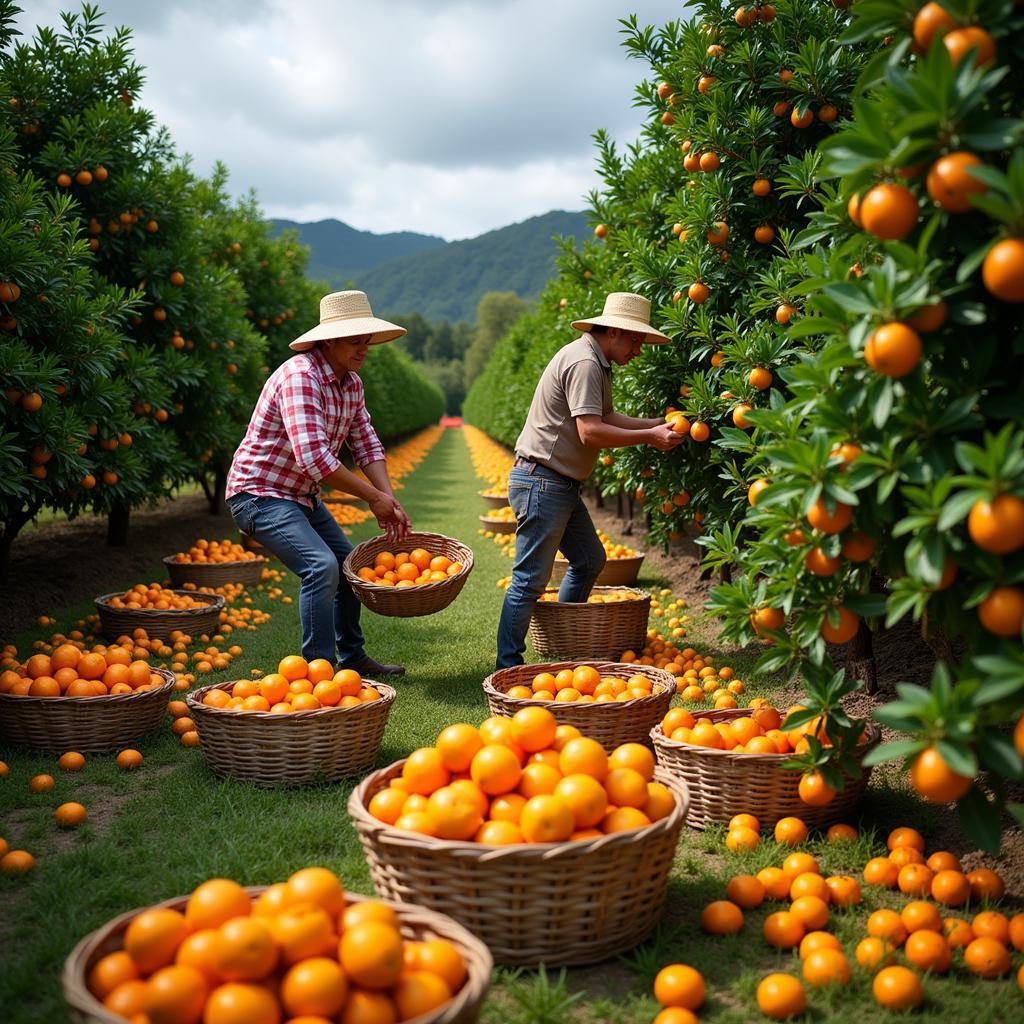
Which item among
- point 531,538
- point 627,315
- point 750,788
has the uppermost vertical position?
point 627,315

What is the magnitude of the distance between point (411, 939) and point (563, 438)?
148 inches

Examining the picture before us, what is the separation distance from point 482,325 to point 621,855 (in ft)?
289

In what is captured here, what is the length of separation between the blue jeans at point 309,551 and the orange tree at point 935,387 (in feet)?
10.2

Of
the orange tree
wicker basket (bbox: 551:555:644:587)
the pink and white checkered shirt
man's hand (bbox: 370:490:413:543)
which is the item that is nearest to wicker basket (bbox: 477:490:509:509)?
wicker basket (bbox: 551:555:644:587)

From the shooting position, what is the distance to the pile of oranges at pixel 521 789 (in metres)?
2.71

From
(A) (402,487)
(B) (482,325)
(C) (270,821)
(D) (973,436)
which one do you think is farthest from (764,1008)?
(B) (482,325)

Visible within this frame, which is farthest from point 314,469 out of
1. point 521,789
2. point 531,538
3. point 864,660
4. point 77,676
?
point 864,660

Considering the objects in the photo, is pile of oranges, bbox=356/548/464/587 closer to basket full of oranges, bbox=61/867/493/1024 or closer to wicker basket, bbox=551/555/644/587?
wicker basket, bbox=551/555/644/587

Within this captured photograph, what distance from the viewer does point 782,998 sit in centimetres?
250

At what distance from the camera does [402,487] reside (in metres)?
20.7

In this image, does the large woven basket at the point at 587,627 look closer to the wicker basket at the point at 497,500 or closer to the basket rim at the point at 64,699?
the basket rim at the point at 64,699

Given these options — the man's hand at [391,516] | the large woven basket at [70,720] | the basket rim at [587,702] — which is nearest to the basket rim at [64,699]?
the large woven basket at [70,720]

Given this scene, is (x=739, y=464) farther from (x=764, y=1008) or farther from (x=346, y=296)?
(x=764, y=1008)

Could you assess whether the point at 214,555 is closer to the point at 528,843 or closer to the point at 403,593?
the point at 403,593
